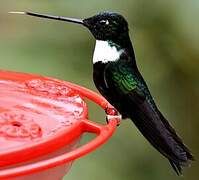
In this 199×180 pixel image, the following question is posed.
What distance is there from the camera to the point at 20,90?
230cm

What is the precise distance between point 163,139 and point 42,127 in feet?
2.22

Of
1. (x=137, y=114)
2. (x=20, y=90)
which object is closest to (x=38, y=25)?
(x=137, y=114)

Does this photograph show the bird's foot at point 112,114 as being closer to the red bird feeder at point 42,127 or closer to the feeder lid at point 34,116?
the red bird feeder at point 42,127

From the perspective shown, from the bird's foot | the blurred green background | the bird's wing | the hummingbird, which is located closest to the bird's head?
the hummingbird

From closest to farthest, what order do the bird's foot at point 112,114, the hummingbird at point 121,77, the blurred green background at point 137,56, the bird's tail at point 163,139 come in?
the bird's foot at point 112,114, the bird's tail at point 163,139, the hummingbird at point 121,77, the blurred green background at point 137,56

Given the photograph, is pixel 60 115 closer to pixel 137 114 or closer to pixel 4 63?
pixel 137 114

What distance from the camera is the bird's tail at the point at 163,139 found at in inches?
99.7

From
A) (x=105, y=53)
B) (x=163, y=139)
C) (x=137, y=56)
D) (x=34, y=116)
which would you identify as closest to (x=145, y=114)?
(x=163, y=139)

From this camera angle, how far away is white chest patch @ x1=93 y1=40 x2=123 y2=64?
2.72m

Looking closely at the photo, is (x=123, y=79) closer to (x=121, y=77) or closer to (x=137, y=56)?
(x=121, y=77)

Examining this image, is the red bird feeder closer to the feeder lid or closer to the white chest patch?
the feeder lid

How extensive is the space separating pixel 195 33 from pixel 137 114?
1622 mm

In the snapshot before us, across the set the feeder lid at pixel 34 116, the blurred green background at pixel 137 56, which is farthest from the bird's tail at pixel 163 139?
the blurred green background at pixel 137 56

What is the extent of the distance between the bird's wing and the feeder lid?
33 centimetres
